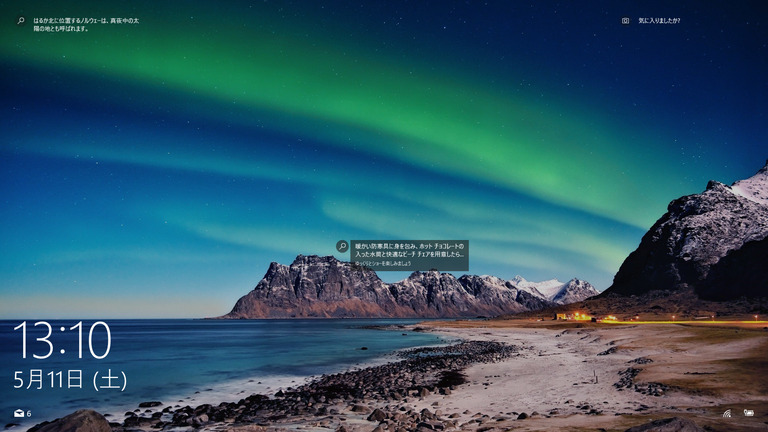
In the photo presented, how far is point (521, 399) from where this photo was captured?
24406mm

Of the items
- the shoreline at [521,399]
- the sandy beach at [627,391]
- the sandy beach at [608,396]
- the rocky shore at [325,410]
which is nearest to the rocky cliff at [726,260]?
the sandy beach at [627,391]

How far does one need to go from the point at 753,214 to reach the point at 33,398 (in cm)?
24648

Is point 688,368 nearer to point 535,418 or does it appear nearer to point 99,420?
point 535,418

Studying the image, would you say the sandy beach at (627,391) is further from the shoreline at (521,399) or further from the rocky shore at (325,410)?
the rocky shore at (325,410)

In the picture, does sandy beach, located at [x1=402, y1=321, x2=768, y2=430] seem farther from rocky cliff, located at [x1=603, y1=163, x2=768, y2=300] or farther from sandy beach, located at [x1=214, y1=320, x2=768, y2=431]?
rocky cliff, located at [x1=603, y1=163, x2=768, y2=300]

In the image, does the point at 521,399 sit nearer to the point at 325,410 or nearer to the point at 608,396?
the point at 608,396

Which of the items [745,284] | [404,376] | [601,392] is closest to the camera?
[601,392]

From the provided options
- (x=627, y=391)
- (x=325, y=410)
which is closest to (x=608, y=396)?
(x=627, y=391)

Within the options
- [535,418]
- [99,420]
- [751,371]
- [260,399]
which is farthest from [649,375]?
[99,420]

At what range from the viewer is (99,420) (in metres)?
17.4


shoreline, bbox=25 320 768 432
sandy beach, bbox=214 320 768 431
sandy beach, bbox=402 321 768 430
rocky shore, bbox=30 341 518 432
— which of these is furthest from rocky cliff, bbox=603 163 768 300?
rocky shore, bbox=30 341 518 432

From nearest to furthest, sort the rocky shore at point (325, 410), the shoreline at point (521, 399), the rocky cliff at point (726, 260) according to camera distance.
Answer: the shoreline at point (521, 399) < the rocky shore at point (325, 410) < the rocky cliff at point (726, 260)

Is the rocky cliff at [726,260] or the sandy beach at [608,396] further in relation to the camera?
the rocky cliff at [726,260]

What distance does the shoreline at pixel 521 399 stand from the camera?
18453mm
